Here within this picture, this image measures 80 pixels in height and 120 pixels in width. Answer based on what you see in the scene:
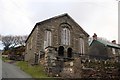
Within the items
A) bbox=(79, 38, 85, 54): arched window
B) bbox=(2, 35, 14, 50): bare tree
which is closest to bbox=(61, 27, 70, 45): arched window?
bbox=(79, 38, 85, 54): arched window

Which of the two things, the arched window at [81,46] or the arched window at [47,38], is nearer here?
the arched window at [47,38]

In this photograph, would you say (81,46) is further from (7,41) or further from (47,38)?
(7,41)

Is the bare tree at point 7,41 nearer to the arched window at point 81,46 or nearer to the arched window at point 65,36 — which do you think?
the arched window at point 65,36

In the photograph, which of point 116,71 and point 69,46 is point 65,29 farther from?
point 116,71

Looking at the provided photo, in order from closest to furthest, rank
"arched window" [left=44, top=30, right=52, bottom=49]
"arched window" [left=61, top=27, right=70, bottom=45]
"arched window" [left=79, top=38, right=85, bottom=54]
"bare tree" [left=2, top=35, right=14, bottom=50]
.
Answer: "arched window" [left=44, top=30, right=52, bottom=49] < "arched window" [left=61, top=27, right=70, bottom=45] < "arched window" [left=79, top=38, right=85, bottom=54] < "bare tree" [left=2, top=35, right=14, bottom=50]

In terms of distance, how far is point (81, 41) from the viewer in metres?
37.8

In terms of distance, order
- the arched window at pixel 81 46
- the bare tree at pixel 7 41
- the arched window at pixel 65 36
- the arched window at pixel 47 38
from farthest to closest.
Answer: the bare tree at pixel 7 41, the arched window at pixel 81 46, the arched window at pixel 65 36, the arched window at pixel 47 38

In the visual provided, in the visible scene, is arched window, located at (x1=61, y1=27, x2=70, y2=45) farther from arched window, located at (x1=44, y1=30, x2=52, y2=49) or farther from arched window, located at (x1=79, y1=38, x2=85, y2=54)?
arched window, located at (x1=44, y1=30, x2=52, y2=49)

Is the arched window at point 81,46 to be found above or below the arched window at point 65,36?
below

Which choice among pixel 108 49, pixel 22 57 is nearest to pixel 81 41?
pixel 108 49

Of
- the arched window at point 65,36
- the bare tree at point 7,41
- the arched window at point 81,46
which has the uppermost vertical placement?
the bare tree at point 7,41

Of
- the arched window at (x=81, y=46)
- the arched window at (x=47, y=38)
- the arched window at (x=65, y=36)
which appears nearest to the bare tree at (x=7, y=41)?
the arched window at (x=65, y=36)

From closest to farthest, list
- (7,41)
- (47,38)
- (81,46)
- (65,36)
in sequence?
(47,38) < (65,36) < (81,46) < (7,41)

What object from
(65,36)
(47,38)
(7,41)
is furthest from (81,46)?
(7,41)
